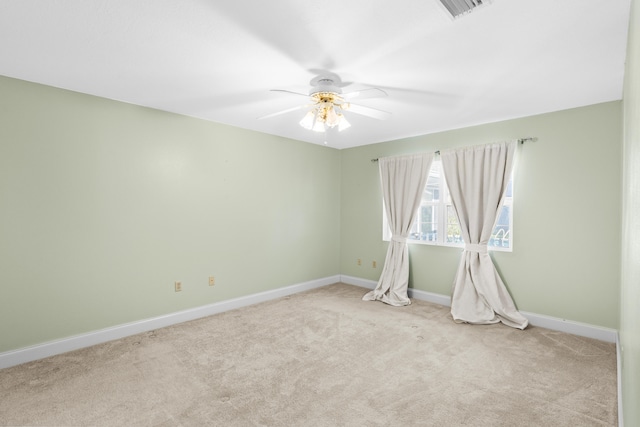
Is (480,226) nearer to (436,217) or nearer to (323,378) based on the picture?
(436,217)

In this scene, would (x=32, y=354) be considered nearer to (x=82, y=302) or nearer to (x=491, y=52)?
(x=82, y=302)

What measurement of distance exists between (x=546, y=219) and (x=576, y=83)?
147cm

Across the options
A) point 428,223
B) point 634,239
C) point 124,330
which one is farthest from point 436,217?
point 124,330

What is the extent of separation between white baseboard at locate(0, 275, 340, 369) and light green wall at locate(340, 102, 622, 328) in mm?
2758

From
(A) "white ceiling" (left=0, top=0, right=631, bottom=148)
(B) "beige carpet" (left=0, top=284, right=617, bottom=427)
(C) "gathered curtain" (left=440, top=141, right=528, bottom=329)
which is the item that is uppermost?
(A) "white ceiling" (left=0, top=0, right=631, bottom=148)

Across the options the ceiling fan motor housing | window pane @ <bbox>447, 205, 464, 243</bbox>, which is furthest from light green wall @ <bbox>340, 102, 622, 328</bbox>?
the ceiling fan motor housing

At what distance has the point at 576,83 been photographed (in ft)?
8.87

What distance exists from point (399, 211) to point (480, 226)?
1.13m

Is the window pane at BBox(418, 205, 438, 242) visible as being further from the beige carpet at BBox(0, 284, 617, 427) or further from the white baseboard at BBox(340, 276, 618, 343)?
the beige carpet at BBox(0, 284, 617, 427)

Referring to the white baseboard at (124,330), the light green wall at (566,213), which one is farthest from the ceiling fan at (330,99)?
the white baseboard at (124,330)

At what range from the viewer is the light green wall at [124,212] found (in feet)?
8.88

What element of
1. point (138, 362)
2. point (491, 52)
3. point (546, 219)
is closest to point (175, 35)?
point (491, 52)

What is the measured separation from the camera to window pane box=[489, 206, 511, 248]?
3.85 m

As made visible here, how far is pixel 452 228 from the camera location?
4398 millimetres
